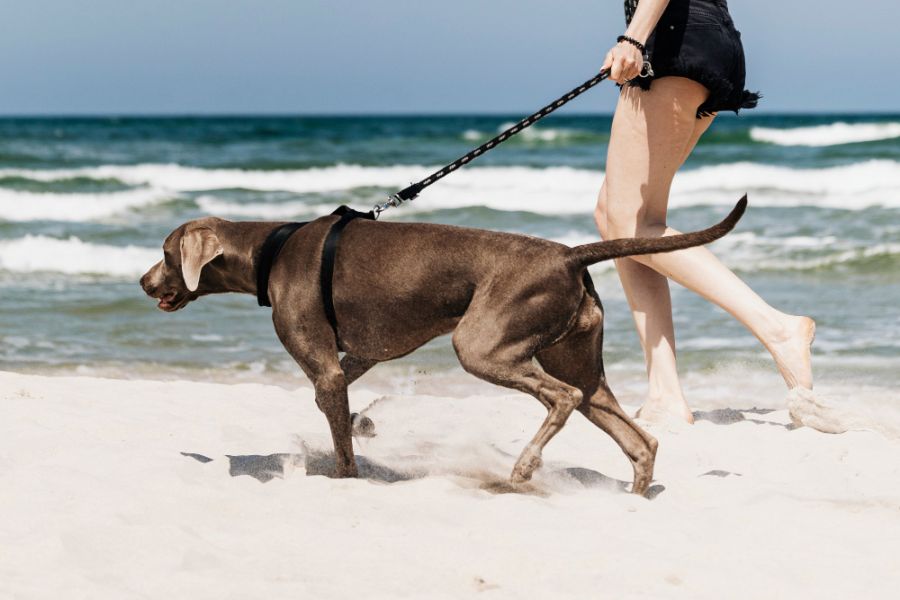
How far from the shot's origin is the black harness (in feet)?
13.2

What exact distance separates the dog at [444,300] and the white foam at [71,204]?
12807 millimetres

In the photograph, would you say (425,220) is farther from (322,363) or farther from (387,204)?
(322,363)

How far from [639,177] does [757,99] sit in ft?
1.90

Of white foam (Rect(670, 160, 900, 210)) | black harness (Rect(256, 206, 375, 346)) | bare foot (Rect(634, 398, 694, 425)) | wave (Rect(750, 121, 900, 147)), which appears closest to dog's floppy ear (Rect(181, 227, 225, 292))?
black harness (Rect(256, 206, 375, 346))

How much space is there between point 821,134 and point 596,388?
2950 cm

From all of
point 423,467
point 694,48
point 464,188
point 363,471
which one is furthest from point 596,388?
point 464,188

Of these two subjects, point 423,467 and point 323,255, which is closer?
point 323,255

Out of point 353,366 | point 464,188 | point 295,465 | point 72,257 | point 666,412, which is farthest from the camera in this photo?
point 464,188

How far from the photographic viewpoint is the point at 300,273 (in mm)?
4039

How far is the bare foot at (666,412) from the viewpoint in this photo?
5.13 meters

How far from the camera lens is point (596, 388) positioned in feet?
13.4

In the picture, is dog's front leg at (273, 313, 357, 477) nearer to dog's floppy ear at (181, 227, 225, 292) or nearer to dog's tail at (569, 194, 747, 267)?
dog's floppy ear at (181, 227, 225, 292)

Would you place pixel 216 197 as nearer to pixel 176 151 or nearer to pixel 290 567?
pixel 176 151

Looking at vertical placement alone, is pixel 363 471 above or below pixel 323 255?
below
